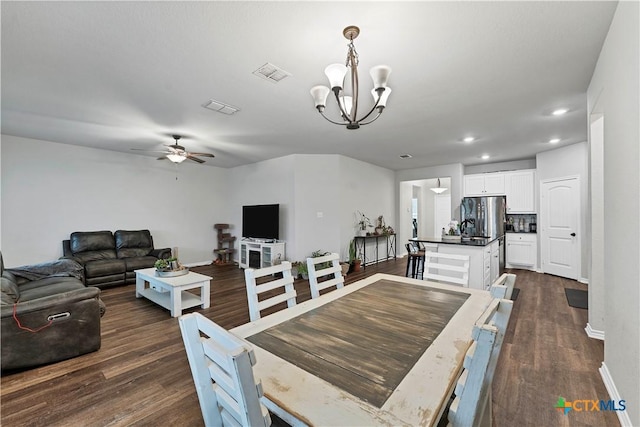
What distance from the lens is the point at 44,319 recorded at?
7.63 feet

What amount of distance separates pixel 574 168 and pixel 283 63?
5.98m

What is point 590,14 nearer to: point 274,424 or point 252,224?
point 274,424

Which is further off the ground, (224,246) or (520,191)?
(520,191)

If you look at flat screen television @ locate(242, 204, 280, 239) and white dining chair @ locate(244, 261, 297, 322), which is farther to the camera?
flat screen television @ locate(242, 204, 280, 239)

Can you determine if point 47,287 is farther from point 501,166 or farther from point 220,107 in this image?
point 501,166

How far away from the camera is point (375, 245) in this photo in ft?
23.2

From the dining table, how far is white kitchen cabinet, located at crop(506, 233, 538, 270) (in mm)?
5642

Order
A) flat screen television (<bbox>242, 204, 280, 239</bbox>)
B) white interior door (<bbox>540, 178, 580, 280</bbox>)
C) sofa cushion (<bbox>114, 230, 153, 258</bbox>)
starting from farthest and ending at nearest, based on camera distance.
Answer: flat screen television (<bbox>242, 204, 280, 239</bbox>) < sofa cushion (<bbox>114, 230, 153, 258</bbox>) < white interior door (<bbox>540, 178, 580, 280</bbox>)

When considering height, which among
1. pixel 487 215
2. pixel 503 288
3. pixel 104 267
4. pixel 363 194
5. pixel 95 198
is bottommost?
pixel 104 267

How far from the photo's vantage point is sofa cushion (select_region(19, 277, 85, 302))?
2.92m

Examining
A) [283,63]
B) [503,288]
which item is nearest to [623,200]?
[503,288]

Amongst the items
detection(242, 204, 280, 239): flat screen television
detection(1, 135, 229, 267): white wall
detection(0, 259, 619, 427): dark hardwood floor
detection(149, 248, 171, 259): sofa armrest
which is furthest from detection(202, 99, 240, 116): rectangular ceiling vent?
detection(1, 135, 229, 267): white wall

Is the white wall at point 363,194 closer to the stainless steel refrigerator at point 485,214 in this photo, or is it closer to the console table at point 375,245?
the console table at point 375,245

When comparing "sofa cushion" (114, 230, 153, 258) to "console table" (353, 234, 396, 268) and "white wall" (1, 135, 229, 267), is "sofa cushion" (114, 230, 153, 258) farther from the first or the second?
"console table" (353, 234, 396, 268)
